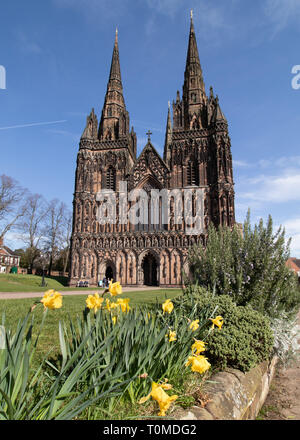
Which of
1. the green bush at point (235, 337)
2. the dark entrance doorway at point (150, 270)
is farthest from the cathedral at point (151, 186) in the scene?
the green bush at point (235, 337)

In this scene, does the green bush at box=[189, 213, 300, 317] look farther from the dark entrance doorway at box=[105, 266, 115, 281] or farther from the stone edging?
the dark entrance doorway at box=[105, 266, 115, 281]

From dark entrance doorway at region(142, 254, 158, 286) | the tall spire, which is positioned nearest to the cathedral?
dark entrance doorway at region(142, 254, 158, 286)

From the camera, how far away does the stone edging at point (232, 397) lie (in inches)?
84.8

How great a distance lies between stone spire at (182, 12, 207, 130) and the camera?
34125 mm

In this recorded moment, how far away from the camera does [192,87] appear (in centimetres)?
3544

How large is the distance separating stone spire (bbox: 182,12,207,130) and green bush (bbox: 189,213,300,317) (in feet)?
95.8

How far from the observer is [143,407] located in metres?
2.11

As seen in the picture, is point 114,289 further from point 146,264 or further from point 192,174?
point 192,174

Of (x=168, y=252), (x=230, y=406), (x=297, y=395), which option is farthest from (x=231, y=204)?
(x=230, y=406)

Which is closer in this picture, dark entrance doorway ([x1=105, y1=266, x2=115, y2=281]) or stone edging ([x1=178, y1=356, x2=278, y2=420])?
stone edging ([x1=178, y1=356, x2=278, y2=420])

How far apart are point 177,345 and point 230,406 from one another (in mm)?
703

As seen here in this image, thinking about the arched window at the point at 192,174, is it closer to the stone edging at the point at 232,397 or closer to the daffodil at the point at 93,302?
the stone edging at the point at 232,397
